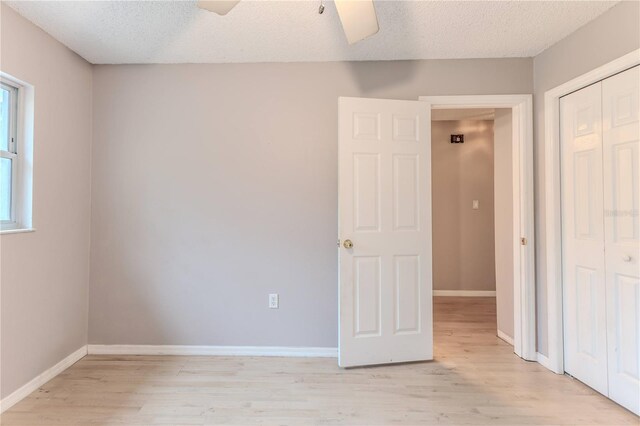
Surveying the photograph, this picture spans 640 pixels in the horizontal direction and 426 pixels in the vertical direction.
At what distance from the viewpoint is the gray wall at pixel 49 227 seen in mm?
1930

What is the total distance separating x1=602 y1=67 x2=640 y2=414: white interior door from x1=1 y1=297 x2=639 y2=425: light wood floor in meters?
0.24

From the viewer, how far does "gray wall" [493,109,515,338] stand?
9.17 feet

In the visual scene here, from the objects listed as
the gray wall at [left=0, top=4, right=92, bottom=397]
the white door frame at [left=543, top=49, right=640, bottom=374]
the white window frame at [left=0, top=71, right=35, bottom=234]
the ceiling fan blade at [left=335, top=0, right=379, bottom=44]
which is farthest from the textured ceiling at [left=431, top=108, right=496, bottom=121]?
the white window frame at [left=0, top=71, right=35, bottom=234]

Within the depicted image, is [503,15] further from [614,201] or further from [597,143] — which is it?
[614,201]

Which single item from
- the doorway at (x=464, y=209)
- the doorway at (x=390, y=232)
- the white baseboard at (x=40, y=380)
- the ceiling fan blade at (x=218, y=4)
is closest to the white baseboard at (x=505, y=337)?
the doorway at (x=390, y=232)

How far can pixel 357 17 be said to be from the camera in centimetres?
160

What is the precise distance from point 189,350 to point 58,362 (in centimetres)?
87

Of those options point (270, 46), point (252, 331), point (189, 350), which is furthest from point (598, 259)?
point (189, 350)

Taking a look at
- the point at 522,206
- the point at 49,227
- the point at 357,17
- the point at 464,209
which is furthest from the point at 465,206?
the point at 49,227

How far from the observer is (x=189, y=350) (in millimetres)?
2574

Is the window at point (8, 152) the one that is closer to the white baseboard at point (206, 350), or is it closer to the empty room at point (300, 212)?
the empty room at point (300, 212)

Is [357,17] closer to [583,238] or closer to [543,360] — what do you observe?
[583,238]

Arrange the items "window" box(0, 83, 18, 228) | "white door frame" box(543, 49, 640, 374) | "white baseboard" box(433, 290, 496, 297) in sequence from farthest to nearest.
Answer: "white baseboard" box(433, 290, 496, 297) < "white door frame" box(543, 49, 640, 374) < "window" box(0, 83, 18, 228)

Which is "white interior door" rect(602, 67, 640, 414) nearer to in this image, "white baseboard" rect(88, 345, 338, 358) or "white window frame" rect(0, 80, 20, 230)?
"white baseboard" rect(88, 345, 338, 358)
